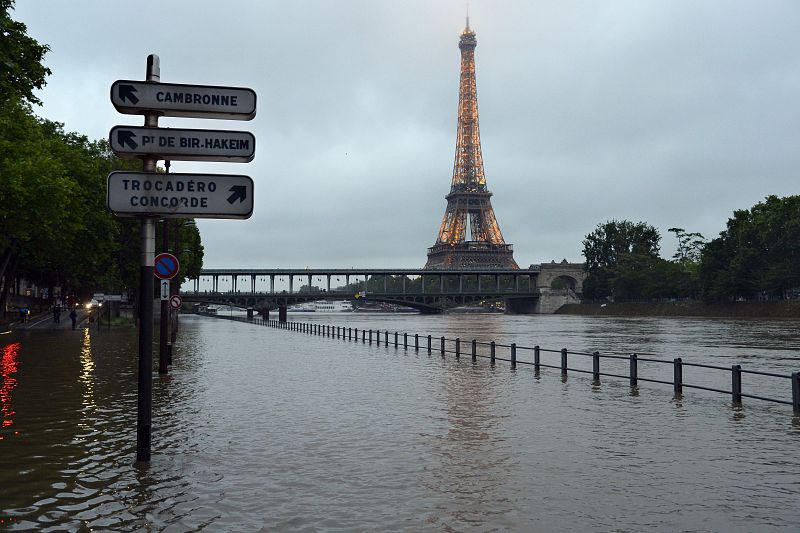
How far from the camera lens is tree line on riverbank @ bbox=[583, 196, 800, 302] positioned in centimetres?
9831

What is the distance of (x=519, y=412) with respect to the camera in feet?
53.1

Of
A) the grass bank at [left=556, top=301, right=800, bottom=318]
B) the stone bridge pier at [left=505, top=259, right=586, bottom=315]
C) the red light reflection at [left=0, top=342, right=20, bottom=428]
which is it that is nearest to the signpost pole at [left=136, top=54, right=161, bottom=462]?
the red light reflection at [left=0, top=342, right=20, bottom=428]

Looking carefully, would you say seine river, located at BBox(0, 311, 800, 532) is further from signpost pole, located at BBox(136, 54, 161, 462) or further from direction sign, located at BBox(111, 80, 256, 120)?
direction sign, located at BBox(111, 80, 256, 120)

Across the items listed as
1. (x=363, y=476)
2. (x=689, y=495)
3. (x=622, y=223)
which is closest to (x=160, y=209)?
(x=363, y=476)

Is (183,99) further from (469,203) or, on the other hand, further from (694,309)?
(469,203)

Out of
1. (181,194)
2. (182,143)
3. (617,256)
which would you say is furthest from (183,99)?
(617,256)

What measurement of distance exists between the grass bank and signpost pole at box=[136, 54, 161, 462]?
3882 inches

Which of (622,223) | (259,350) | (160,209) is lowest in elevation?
(259,350)

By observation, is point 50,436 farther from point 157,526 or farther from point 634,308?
point 634,308

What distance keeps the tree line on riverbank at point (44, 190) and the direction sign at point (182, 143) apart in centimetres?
1450

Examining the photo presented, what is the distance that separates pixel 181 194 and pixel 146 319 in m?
1.72

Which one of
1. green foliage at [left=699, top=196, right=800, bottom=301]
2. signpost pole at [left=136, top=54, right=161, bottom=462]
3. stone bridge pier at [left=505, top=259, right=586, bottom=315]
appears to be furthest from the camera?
stone bridge pier at [left=505, top=259, right=586, bottom=315]

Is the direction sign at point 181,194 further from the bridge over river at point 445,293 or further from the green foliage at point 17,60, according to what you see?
the bridge over river at point 445,293

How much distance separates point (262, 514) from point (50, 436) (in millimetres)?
6211
